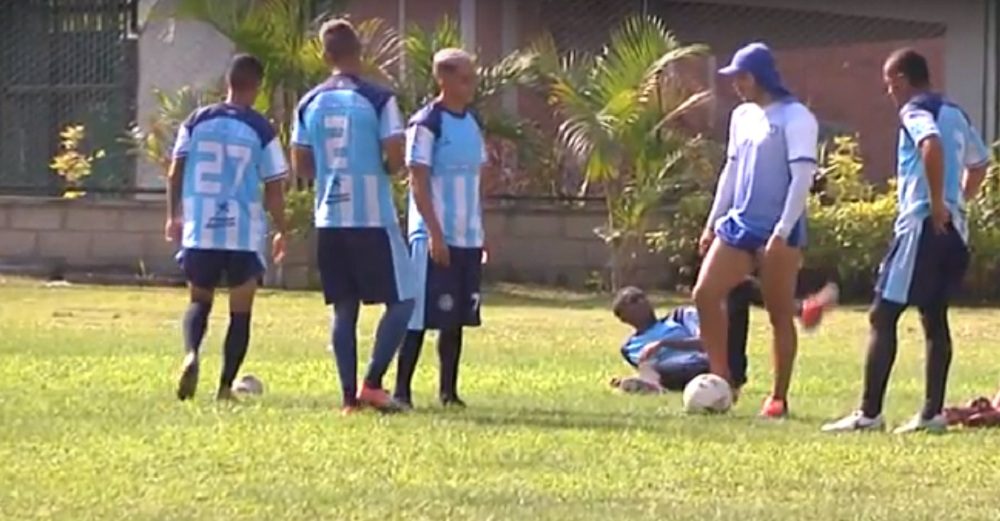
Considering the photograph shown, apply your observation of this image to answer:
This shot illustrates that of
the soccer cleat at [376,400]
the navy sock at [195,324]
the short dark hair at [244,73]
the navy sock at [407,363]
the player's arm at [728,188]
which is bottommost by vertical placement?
the soccer cleat at [376,400]

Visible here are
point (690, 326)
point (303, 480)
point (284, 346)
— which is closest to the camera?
point (303, 480)

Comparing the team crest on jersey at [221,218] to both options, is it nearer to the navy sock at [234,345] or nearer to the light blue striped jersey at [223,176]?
the light blue striped jersey at [223,176]

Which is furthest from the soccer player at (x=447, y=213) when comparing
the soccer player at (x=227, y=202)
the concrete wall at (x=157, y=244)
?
the concrete wall at (x=157, y=244)

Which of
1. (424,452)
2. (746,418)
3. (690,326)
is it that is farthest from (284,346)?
(424,452)

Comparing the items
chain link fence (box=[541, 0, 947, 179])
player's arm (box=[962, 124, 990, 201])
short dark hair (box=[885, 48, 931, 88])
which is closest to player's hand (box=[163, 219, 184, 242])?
short dark hair (box=[885, 48, 931, 88])

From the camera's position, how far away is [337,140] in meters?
10.5

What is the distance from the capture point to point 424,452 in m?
9.01

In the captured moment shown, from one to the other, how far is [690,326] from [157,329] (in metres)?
5.64

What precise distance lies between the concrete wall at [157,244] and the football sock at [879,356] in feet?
37.2

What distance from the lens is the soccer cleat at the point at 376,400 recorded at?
10.5 m

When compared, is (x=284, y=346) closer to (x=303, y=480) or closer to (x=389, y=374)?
(x=389, y=374)

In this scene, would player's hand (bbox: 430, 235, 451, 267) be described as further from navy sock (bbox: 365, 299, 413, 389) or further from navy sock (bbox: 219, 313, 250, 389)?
navy sock (bbox: 219, 313, 250, 389)

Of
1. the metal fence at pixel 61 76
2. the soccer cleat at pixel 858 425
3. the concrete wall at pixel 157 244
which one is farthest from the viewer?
the metal fence at pixel 61 76

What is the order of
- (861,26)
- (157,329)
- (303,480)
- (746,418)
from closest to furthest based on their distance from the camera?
(303,480) → (746,418) → (157,329) → (861,26)
